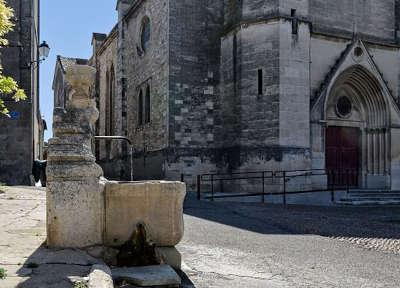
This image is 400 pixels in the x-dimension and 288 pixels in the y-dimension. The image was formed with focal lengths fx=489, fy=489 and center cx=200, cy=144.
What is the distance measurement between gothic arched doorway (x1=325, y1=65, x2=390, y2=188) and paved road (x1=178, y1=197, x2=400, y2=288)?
926 cm

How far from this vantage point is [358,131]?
2209cm

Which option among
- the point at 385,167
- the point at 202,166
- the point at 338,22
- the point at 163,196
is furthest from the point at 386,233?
the point at 338,22

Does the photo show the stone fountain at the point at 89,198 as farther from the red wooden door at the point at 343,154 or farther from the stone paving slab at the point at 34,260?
the red wooden door at the point at 343,154

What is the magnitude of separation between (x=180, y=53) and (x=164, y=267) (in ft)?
53.3

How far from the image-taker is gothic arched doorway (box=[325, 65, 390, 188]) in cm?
2127

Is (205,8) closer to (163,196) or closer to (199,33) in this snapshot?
(199,33)

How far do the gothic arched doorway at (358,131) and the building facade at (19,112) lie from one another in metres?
12.5

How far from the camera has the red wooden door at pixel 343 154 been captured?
2123cm

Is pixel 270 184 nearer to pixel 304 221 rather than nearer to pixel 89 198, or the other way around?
pixel 304 221

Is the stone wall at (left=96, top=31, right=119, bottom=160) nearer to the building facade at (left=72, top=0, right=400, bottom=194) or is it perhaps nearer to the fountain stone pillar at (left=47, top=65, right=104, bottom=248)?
the building facade at (left=72, top=0, right=400, bottom=194)

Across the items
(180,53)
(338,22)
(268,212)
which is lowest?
(268,212)

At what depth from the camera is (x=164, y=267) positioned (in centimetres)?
503

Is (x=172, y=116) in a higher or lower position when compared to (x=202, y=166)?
higher

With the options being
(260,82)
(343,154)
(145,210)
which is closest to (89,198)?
(145,210)
